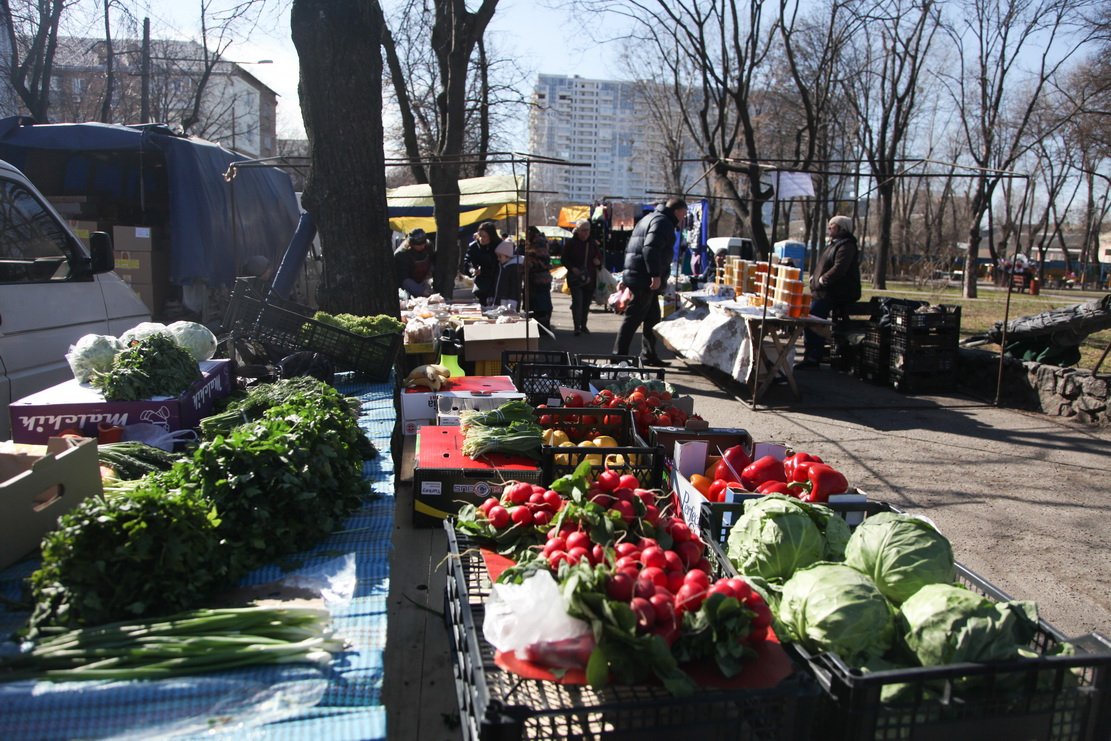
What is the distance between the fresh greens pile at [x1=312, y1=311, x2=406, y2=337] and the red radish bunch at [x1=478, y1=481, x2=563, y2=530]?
3.01 m

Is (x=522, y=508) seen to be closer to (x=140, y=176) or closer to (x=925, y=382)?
(x=925, y=382)

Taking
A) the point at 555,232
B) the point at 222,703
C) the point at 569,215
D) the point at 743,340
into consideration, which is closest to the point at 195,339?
the point at 222,703

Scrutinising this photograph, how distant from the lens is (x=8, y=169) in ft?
17.3

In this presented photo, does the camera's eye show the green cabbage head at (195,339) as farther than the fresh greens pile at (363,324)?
No

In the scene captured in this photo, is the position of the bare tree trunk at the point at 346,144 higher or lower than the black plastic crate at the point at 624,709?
higher

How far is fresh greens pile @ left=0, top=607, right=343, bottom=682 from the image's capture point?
1.93 m

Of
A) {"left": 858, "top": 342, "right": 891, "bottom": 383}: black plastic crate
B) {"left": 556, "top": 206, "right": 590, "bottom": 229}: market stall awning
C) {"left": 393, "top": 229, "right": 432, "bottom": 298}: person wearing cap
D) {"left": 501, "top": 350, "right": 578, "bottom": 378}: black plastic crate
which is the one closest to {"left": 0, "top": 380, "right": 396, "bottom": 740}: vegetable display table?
{"left": 501, "top": 350, "right": 578, "bottom": 378}: black plastic crate

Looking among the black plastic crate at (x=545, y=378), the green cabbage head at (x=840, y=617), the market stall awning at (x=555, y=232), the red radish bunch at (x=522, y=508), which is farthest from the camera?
the market stall awning at (x=555, y=232)

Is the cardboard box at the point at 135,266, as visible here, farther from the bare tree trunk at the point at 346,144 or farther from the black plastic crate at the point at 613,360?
the black plastic crate at the point at 613,360

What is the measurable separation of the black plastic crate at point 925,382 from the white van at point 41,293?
8.84m

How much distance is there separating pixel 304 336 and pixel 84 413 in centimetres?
205

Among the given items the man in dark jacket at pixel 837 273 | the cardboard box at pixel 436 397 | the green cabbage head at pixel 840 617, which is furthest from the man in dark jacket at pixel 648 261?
the green cabbage head at pixel 840 617

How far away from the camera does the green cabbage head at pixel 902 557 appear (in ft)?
8.72

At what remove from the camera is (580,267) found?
14719 millimetres
